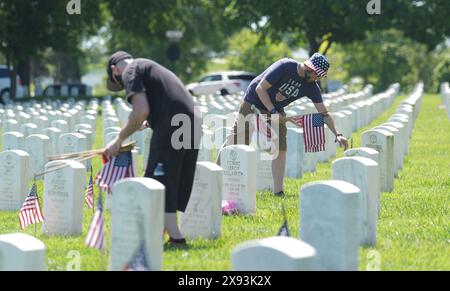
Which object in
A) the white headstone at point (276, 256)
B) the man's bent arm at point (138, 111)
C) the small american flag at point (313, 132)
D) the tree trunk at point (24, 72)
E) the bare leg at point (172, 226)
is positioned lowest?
the bare leg at point (172, 226)

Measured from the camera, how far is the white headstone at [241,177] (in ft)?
38.7

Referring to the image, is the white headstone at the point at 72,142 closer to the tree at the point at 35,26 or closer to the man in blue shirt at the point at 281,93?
the man in blue shirt at the point at 281,93

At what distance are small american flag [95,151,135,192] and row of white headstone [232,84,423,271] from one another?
2088 mm

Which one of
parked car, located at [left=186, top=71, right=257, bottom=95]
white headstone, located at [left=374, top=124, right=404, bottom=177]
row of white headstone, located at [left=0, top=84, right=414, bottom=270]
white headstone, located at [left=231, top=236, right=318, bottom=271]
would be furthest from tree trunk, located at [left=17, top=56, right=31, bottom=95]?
white headstone, located at [left=231, top=236, right=318, bottom=271]

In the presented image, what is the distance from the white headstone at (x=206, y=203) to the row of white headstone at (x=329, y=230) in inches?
47.4

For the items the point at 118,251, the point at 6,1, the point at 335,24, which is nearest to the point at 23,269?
the point at 118,251

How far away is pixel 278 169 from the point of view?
13.1 meters

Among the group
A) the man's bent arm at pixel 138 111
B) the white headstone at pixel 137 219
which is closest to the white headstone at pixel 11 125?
the man's bent arm at pixel 138 111

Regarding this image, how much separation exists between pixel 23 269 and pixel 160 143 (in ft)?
8.19

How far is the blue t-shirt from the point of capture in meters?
12.7

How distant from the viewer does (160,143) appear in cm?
923

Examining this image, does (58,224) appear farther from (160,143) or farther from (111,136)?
(111,136)

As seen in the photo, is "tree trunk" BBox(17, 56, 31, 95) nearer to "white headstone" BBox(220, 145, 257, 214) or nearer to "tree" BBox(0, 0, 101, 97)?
"tree" BBox(0, 0, 101, 97)

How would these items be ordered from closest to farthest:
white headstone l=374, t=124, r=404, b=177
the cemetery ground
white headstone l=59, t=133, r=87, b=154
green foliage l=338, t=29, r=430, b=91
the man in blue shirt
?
the cemetery ground
the man in blue shirt
white headstone l=374, t=124, r=404, b=177
white headstone l=59, t=133, r=87, b=154
green foliage l=338, t=29, r=430, b=91
